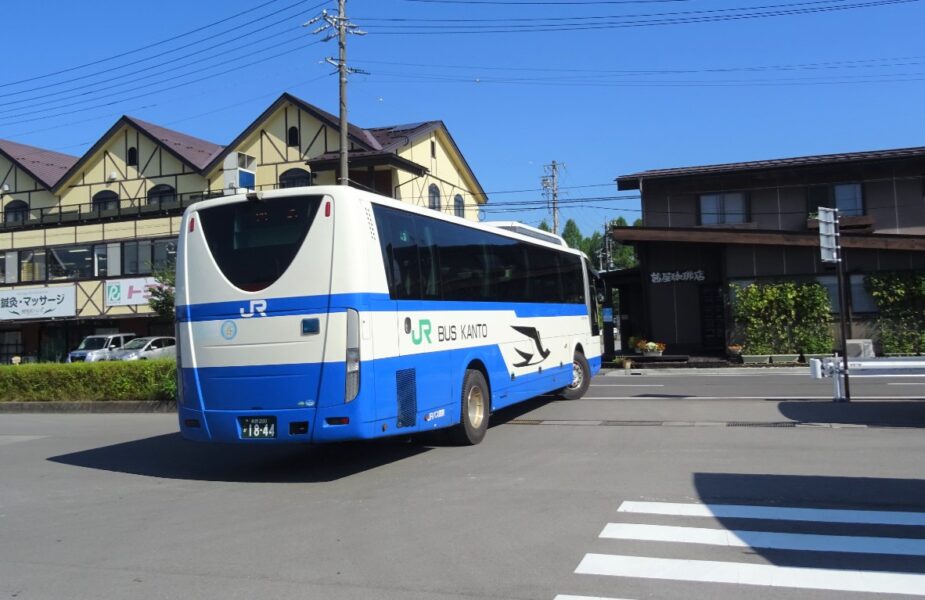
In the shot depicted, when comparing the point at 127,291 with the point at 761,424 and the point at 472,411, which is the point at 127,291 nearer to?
the point at 472,411

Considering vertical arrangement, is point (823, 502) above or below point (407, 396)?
below

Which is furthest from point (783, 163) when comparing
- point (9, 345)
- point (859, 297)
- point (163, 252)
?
point (9, 345)

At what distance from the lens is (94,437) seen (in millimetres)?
13625

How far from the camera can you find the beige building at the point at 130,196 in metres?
36.8

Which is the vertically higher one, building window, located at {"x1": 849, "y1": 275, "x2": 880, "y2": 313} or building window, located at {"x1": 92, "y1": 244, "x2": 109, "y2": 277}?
building window, located at {"x1": 92, "y1": 244, "x2": 109, "y2": 277}

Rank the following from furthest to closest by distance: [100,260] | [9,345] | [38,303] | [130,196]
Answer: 1. [9,345]
2. [130,196]
3. [38,303]
4. [100,260]

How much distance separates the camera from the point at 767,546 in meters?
5.83

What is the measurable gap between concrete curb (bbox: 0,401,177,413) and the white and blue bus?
9.08m

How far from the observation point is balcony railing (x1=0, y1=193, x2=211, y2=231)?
3847 cm

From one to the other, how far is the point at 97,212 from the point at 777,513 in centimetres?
4079

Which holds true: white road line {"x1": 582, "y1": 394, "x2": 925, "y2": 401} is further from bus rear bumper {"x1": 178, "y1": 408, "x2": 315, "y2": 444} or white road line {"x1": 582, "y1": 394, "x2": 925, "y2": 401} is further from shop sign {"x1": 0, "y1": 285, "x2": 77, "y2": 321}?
shop sign {"x1": 0, "y1": 285, "x2": 77, "y2": 321}

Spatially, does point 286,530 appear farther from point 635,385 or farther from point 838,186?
point 838,186

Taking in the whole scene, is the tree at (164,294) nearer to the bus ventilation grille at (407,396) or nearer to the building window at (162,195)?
the building window at (162,195)

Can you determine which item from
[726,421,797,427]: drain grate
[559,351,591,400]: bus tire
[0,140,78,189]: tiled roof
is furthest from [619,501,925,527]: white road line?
[0,140,78,189]: tiled roof
